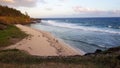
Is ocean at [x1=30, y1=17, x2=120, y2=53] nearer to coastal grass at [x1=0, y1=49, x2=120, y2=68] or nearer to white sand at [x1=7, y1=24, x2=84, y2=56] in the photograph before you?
white sand at [x1=7, y1=24, x2=84, y2=56]

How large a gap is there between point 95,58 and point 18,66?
2.94 metres

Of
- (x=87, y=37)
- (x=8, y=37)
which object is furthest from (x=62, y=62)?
(x=87, y=37)

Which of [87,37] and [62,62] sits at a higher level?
[62,62]

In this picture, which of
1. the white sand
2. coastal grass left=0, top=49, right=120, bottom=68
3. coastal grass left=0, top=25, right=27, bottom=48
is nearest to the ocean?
the white sand

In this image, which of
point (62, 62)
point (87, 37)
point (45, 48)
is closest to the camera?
point (62, 62)

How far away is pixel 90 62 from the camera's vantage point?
28.6 ft

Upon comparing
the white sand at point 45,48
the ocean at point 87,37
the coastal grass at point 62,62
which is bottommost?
the ocean at point 87,37

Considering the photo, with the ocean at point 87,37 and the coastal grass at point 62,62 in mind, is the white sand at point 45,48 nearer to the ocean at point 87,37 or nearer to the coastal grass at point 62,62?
the ocean at point 87,37

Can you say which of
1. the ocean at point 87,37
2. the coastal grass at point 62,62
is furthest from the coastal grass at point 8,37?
the coastal grass at point 62,62

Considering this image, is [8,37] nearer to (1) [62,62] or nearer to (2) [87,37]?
(2) [87,37]

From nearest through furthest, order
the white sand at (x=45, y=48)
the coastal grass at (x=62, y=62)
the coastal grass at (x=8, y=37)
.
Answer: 1. the coastal grass at (x=62, y=62)
2. the white sand at (x=45, y=48)
3. the coastal grass at (x=8, y=37)

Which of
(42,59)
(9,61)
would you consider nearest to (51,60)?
(42,59)

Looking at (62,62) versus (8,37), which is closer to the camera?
(62,62)

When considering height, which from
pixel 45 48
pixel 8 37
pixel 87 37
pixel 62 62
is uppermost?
pixel 62 62
